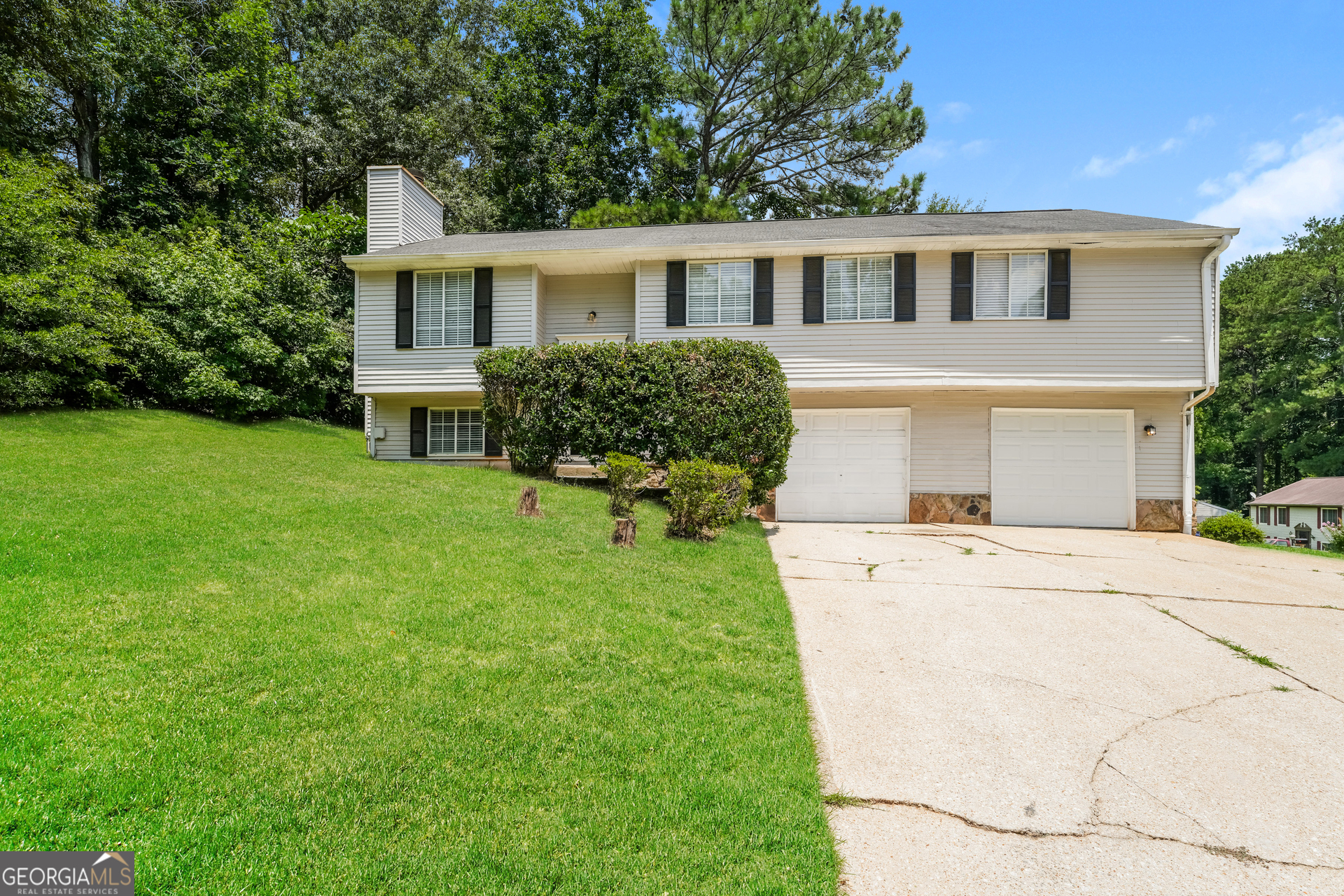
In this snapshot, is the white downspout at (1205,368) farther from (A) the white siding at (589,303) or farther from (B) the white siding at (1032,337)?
(A) the white siding at (589,303)

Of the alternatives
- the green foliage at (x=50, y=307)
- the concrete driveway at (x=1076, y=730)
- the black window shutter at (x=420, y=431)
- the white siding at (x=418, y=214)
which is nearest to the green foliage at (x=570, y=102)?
the white siding at (x=418, y=214)

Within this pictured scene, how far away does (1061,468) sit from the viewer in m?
12.1

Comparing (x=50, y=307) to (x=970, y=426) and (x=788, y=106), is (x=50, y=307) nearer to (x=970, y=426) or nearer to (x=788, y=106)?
(x=970, y=426)

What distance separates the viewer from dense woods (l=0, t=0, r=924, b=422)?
13.9 metres

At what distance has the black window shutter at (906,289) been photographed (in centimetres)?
1189

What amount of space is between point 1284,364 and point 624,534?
4364 centimetres

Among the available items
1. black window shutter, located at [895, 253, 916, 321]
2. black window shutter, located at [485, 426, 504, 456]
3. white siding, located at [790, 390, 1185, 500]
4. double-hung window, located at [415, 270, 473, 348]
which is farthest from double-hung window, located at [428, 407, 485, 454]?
black window shutter, located at [895, 253, 916, 321]

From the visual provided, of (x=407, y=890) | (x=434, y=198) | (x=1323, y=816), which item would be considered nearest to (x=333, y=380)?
(x=434, y=198)

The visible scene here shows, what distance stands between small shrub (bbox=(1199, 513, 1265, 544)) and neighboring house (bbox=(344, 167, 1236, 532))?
1.51 feet

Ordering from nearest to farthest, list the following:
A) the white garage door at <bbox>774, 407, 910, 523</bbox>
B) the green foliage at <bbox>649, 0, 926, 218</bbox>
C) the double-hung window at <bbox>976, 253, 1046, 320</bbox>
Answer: the double-hung window at <bbox>976, 253, 1046, 320</bbox> → the white garage door at <bbox>774, 407, 910, 523</bbox> → the green foliage at <bbox>649, 0, 926, 218</bbox>

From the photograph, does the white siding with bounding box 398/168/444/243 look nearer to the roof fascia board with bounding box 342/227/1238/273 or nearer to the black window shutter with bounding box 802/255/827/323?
the roof fascia board with bounding box 342/227/1238/273

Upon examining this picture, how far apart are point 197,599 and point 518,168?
2104cm

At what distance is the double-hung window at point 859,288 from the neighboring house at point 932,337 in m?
0.03

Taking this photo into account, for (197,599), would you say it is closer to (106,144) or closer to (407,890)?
(407,890)
